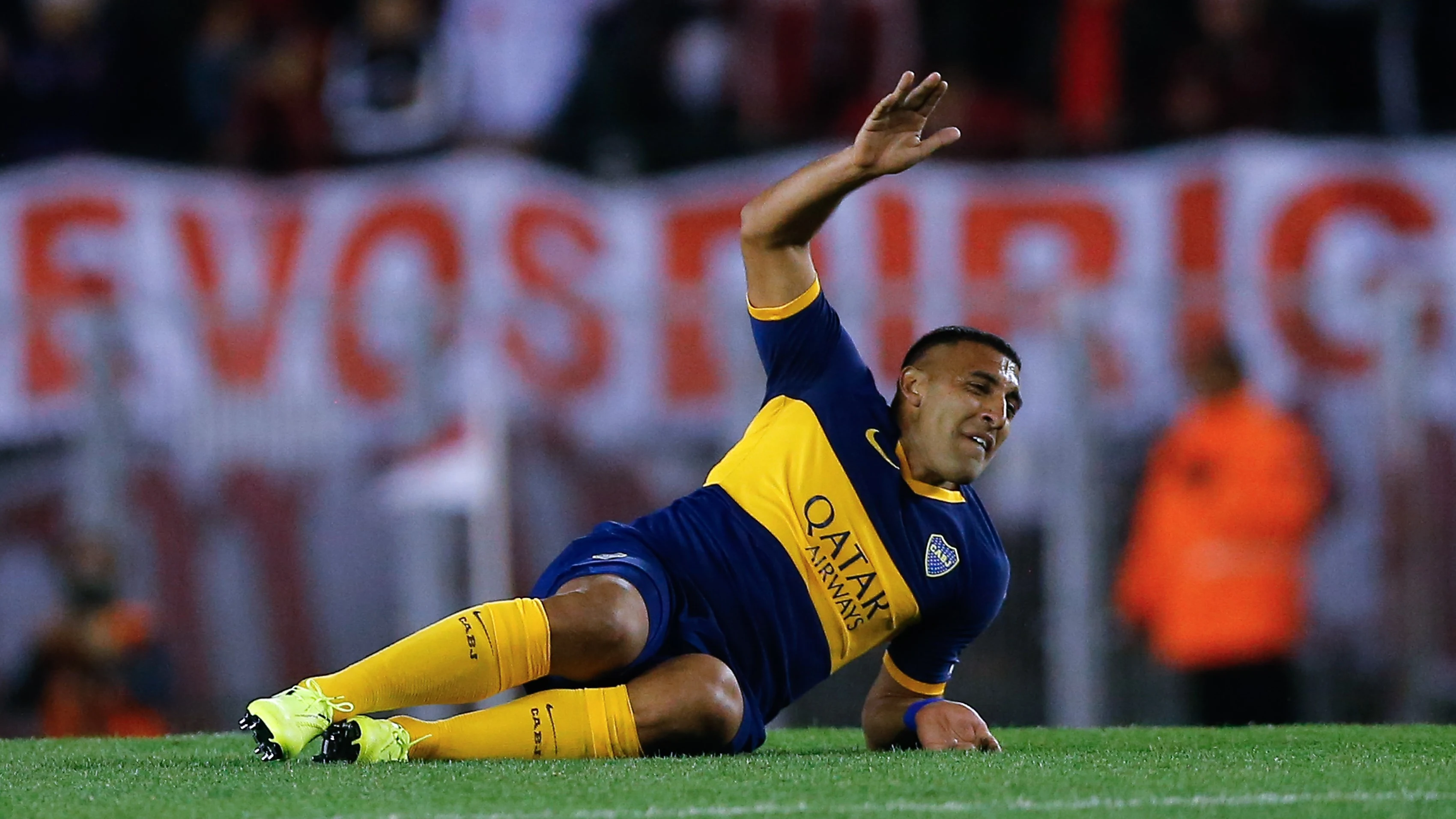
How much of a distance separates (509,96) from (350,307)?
221cm

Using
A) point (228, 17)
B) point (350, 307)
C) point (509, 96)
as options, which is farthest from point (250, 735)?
point (228, 17)

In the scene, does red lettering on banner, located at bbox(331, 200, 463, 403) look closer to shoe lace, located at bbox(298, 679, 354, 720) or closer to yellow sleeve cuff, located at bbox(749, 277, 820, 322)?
yellow sleeve cuff, located at bbox(749, 277, 820, 322)

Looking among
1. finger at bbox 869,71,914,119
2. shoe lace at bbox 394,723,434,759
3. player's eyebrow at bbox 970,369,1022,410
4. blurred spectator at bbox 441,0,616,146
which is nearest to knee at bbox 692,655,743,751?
shoe lace at bbox 394,723,434,759

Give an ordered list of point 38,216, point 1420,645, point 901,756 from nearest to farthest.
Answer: point 901,756
point 1420,645
point 38,216

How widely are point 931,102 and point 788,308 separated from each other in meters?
0.63

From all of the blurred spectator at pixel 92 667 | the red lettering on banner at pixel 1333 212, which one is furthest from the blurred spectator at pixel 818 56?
the blurred spectator at pixel 92 667

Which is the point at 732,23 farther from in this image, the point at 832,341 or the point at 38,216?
the point at 832,341

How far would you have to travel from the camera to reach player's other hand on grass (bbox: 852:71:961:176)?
4.44 m

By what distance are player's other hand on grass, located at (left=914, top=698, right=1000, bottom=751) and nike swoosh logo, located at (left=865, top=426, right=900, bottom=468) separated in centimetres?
58

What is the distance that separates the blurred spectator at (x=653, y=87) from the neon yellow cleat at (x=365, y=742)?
5750 millimetres

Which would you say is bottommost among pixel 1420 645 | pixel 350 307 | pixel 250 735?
pixel 1420 645

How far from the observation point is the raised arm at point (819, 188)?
14.6 ft

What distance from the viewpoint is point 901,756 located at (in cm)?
446

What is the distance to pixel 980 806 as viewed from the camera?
11.6 feet
